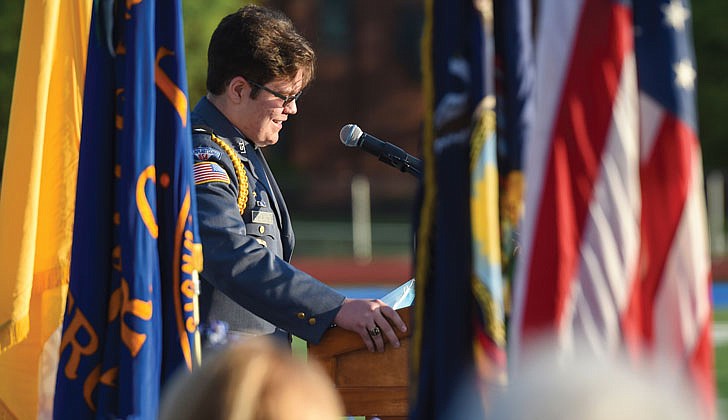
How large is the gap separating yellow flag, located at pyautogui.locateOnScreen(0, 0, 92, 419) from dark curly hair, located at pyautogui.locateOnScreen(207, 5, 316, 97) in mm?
396

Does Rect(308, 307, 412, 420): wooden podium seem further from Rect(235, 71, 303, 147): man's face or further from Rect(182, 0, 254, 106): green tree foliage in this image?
Rect(182, 0, 254, 106): green tree foliage

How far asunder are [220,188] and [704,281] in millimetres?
1554

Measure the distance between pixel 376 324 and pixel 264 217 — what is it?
0.57m

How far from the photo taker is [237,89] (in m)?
3.41

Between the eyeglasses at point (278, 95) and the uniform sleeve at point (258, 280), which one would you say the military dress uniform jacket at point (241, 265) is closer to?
the uniform sleeve at point (258, 280)

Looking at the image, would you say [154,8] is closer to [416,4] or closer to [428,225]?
[428,225]

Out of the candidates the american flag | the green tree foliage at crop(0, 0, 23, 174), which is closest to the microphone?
the american flag

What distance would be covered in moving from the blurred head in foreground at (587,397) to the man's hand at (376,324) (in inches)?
65.9

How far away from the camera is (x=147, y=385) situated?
2.68 meters

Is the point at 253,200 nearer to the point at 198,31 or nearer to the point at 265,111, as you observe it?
the point at 265,111

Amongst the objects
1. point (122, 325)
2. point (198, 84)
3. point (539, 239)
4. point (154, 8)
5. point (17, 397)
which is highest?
point (198, 84)

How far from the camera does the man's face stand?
11.1 feet

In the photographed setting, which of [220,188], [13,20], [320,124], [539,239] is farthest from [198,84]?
[539,239]

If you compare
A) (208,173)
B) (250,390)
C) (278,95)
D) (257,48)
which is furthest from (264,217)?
(250,390)
